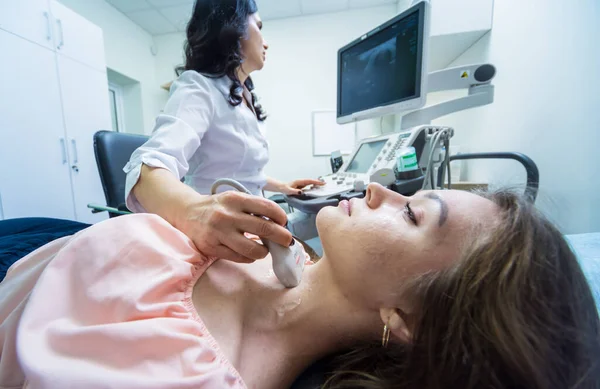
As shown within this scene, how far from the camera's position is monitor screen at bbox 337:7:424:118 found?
121cm

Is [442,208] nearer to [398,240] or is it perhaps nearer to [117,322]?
[398,240]

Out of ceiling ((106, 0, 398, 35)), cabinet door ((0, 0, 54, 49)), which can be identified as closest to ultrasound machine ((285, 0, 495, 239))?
ceiling ((106, 0, 398, 35))

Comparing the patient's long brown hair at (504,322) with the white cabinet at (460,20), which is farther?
the white cabinet at (460,20)

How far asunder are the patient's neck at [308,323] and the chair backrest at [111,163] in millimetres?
1111

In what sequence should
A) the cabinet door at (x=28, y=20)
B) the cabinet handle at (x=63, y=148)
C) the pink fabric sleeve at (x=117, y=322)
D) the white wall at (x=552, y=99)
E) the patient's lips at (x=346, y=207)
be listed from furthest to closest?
the cabinet handle at (x=63, y=148), the cabinet door at (x=28, y=20), the white wall at (x=552, y=99), the patient's lips at (x=346, y=207), the pink fabric sleeve at (x=117, y=322)

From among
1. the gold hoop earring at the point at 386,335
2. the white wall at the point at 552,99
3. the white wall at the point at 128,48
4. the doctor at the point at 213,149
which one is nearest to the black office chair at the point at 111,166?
the doctor at the point at 213,149

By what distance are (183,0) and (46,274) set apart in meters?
3.56

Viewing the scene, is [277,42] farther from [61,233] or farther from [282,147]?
[61,233]

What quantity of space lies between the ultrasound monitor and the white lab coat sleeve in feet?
3.01

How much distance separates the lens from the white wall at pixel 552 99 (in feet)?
3.23

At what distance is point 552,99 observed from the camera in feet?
3.79

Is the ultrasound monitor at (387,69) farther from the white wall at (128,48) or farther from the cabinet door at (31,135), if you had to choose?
the white wall at (128,48)

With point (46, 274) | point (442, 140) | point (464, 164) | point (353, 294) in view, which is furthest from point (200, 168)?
point (464, 164)

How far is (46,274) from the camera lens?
1.40ft
